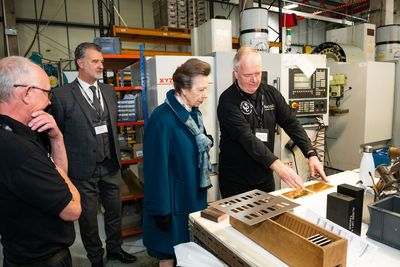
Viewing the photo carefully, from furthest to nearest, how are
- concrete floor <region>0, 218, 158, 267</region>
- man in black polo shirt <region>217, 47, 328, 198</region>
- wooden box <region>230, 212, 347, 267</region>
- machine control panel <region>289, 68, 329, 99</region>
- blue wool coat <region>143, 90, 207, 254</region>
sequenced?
machine control panel <region>289, 68, 329, 99</region>, concrete floor <region>0, 218, 158, 267</region>, man in black polo shirt <region>217, 47, 328, 198</region>, blue wool coat <region>143, 90, 207, 254</region>, wooden box <region>230, 212, 347, 267</region>

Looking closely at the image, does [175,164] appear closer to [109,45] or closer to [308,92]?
[109,45]

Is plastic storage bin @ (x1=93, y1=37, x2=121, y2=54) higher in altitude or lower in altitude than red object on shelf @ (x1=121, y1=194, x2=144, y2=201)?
higher

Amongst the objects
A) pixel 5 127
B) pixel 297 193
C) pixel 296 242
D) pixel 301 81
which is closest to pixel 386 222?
pixel 296 242

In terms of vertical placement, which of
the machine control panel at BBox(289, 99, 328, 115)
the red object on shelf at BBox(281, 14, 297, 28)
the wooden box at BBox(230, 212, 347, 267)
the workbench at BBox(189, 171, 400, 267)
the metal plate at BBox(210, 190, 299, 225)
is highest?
the red object on shelf at BBox(281, 14, 297, 28)

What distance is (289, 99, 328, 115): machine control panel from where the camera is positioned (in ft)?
10.0

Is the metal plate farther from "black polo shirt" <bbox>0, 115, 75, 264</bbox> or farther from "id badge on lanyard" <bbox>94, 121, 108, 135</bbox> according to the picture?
"id badge on lanyard" <bbox>94, 121, 108, 135</bbox>

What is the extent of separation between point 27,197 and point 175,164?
A: 716mm

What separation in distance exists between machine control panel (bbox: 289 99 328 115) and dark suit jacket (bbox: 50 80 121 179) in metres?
2.00

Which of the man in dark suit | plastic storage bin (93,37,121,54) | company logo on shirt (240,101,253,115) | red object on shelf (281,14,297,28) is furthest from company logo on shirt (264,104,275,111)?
red object on shelf (281,14,297,28)

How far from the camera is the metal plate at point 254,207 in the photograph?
101 cm

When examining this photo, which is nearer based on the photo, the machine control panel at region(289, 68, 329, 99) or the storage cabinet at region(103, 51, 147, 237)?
the storage cabinet at region(103, 51, 147, 237)

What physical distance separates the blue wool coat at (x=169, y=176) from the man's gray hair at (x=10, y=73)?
639 millimetres

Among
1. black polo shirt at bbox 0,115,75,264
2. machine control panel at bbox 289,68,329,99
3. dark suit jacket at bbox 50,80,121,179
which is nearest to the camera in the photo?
black polo shirt at bbox 0,115,75,264

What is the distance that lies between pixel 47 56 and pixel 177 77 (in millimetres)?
6138
